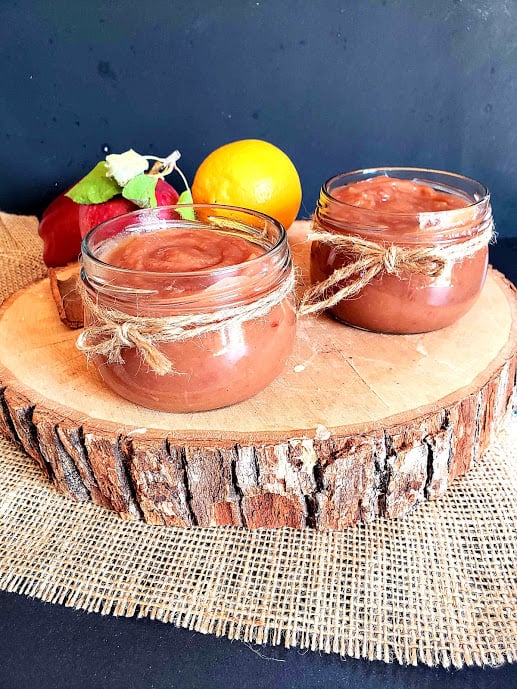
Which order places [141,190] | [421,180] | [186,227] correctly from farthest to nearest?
[141,190] → [421,180] → [186,227]

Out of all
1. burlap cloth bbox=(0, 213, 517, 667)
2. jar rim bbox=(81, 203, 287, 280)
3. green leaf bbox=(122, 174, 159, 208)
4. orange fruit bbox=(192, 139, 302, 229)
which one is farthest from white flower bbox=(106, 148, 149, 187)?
burlap cloth bbox=(0, 213, 517, 667)

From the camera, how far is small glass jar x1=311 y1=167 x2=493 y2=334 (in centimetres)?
102

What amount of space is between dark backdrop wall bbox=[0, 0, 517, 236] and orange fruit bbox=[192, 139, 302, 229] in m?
0.62

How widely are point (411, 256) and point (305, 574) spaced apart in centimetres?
53

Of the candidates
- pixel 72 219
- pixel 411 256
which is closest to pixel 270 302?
pixel 411 256

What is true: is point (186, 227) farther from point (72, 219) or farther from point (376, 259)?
point (72, 219)

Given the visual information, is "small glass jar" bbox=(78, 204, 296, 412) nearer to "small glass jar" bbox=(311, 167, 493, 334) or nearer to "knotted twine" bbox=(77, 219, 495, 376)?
"knotted twine" bbox=(77, 219, 495, 376)

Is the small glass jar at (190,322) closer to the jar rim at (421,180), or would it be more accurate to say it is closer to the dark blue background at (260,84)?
the jar rim at (421,180)

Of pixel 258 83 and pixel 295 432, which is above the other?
pixel 258 83

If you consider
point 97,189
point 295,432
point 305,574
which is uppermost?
point 97,189

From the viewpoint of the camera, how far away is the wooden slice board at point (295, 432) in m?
0.92

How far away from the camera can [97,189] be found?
136 cm

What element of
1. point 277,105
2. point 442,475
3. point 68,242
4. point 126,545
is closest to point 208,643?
point 126,545

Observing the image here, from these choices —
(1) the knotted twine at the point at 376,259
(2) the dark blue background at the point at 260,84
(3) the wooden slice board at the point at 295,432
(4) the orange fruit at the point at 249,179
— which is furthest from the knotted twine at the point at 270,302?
(2) the dark blue background at the point at 260,84
